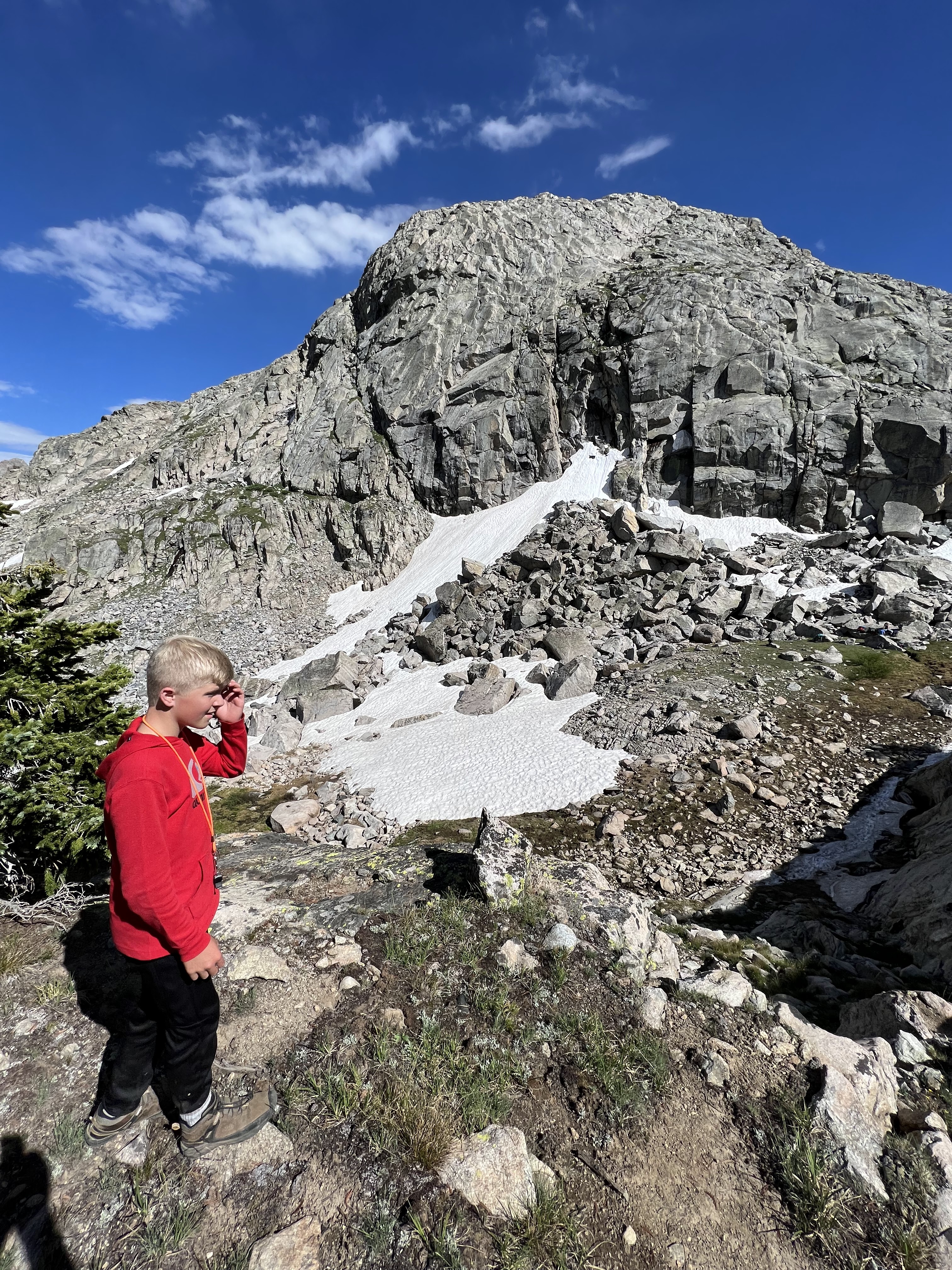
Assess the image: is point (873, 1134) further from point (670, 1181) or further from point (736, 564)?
point (736, 564)

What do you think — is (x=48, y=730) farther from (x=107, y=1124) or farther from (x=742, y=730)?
(x=742, y=730)

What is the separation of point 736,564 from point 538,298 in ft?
124

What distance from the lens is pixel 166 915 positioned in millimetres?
3053

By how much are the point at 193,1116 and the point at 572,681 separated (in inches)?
764

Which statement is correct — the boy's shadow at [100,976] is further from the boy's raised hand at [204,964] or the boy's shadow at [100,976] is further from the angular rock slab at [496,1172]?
the angular rock slab at [496,1172]

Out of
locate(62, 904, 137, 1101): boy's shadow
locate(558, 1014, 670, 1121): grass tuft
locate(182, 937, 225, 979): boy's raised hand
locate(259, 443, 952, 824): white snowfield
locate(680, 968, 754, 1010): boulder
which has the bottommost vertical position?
locate(259, 443, 952, 824): white snowfield

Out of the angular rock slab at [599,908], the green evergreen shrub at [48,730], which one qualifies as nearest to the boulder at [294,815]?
the green evergreen shrub at [48,730]

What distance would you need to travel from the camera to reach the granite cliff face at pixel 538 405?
39.0 metres

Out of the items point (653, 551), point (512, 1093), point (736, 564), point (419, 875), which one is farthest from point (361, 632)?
point (512, 1093)

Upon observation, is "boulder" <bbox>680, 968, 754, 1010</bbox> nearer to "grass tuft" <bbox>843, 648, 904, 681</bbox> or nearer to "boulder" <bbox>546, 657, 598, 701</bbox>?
"boulder" <bbox>546, 657, 598, 701</bbox>

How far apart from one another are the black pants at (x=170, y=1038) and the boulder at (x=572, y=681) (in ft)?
62.1

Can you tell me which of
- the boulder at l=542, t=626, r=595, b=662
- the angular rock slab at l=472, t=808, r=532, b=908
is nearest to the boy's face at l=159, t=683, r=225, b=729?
the angular rock slab at l=472, t=808, r=532, b=908

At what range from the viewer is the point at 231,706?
3.75 meters

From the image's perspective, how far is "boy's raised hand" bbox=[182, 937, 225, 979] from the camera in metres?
3.16
